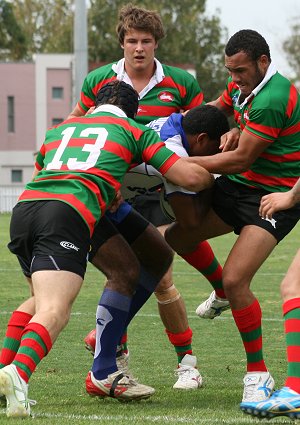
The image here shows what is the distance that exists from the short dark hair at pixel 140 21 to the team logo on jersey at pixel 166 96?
40cm

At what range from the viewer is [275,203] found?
5453 mm

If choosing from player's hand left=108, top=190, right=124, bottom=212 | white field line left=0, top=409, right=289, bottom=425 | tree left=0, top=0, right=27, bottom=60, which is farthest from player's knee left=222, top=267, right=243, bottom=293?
tree left=0, top=0, right=27, bottom=60

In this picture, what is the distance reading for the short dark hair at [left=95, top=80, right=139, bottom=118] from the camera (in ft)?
19.9

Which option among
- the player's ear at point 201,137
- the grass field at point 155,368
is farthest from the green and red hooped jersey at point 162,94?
the grass field at point 155,368

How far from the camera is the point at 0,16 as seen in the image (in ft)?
219

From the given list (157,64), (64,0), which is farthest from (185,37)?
(157,64)

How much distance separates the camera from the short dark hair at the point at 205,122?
20.7 ft

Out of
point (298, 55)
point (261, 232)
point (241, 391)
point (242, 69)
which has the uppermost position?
point (242, 69)

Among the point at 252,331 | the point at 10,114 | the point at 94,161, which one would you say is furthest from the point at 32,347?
the point at 10,114

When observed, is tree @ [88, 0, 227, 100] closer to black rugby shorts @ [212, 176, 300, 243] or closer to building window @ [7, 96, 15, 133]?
building window @ [7, 96, 15, 133]

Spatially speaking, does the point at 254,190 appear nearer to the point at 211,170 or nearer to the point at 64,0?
the point at 211,170

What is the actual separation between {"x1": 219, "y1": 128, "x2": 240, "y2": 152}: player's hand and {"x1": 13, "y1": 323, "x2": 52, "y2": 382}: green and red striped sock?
68.6 inches

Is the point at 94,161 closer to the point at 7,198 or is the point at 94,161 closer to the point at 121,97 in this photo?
the point at 121,97

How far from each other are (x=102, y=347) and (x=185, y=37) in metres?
61.0
